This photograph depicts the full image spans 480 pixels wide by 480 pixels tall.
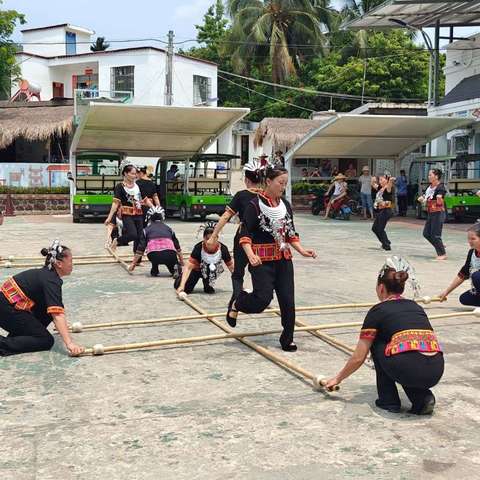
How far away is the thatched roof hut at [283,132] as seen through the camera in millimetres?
29188

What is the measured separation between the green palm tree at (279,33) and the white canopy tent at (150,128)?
55.0 feet

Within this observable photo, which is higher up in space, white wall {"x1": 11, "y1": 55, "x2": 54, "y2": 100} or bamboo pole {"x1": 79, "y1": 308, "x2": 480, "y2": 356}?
white wall {"x1": 11, "y1": 55, "x2": 54, "y2": 100}

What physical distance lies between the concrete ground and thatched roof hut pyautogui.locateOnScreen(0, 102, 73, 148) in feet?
66.4

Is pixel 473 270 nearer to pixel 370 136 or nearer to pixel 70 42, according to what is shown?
pixel 370 136

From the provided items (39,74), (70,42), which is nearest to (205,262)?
(39,74)

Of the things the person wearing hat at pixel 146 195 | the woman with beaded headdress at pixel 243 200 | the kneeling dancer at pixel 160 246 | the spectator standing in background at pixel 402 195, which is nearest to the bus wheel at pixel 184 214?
the spectator standing in background at pixel 402 195

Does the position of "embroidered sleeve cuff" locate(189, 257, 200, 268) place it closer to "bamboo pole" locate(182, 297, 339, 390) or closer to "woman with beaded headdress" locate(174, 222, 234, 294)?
"woman with beaded headdress" locate(174, 222, 234, 294)

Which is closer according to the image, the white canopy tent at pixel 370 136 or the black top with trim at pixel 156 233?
the black top with trim at pixel 156 233

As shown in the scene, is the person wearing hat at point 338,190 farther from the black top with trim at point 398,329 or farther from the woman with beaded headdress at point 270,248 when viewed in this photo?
the black top with trim at point 398,329

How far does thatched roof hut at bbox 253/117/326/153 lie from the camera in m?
29.2

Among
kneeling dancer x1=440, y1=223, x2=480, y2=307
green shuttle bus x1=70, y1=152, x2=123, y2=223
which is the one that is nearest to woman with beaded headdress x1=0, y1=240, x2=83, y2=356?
kneeling dancer x1=440, y1=223, x2=480, y2=307

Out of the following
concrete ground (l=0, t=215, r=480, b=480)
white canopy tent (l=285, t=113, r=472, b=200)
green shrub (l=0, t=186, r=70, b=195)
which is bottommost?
concrete ground (l=0, t=215, r=480, b=480)

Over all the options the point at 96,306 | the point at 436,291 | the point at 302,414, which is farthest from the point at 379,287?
the point at 436,291

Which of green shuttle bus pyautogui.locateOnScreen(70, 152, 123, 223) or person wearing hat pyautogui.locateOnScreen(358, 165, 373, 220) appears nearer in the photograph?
green shuttle bus pyautogui.locateOnScreen(70, 152, 123, 223)
